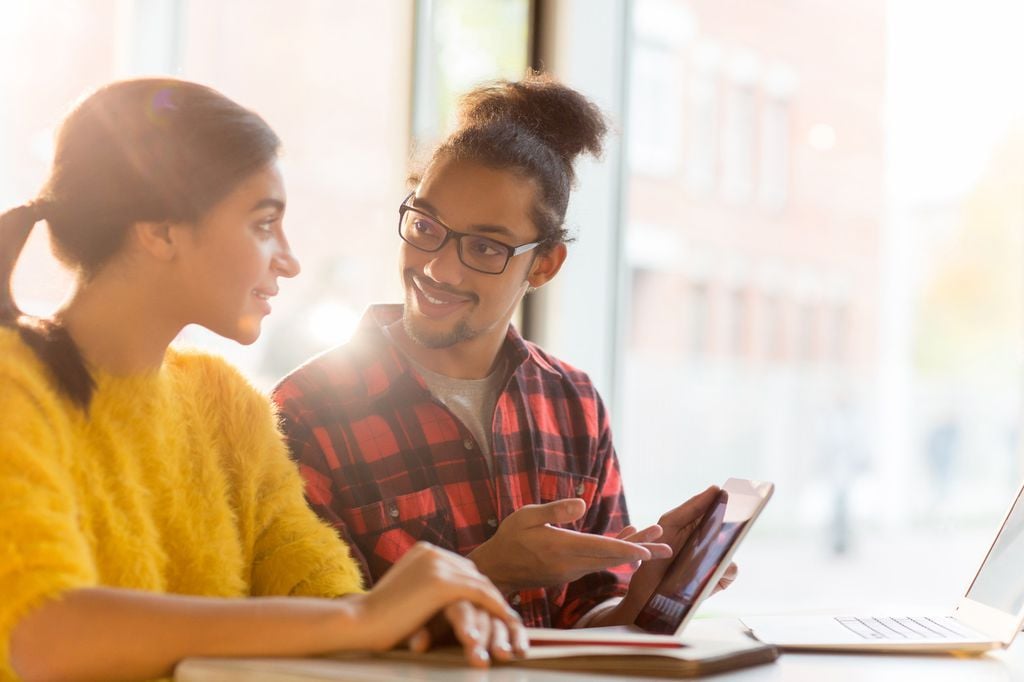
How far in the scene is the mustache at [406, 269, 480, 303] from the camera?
6.04ft

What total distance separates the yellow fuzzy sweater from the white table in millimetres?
110

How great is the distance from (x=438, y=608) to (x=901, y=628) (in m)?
0.74

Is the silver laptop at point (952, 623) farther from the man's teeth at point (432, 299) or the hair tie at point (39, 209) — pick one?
the hair tie at point (39, 209)

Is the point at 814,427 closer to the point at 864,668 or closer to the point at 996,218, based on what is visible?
the point at 996,218

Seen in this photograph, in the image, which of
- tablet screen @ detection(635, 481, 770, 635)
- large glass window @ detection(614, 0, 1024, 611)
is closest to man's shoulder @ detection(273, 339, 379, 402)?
tablet screen @ detection(635, 481, 770, 635)

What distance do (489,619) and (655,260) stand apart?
346cm

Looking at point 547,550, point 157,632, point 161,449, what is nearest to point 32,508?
point 157,632

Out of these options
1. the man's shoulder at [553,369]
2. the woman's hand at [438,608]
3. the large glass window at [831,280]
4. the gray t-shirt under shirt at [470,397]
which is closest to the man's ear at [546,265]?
the man's shoulder at [553,369]

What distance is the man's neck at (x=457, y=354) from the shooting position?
6.24 ft

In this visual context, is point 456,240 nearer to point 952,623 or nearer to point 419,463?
point 419,463

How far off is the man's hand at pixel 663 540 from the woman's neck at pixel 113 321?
0.66 m

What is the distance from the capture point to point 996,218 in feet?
11.1

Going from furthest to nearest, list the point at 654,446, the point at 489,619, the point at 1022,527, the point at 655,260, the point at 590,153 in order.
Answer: the point at 655,260 → the point at 654,446 → the point at 590,153 → the point at 1022,527 → the point at 489,619

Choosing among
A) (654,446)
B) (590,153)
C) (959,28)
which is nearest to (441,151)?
(590,153)
